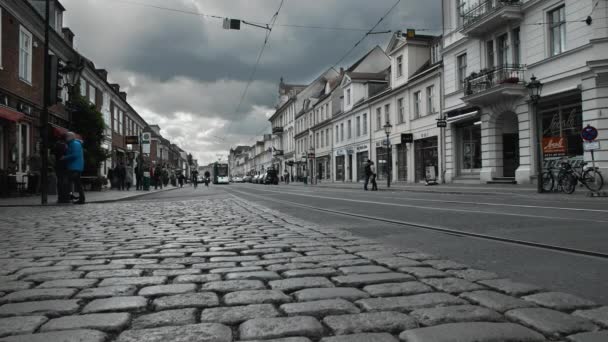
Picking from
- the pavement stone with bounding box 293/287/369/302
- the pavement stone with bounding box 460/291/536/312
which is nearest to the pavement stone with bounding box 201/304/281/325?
the pavement stone with bounding box 293/287/369/302

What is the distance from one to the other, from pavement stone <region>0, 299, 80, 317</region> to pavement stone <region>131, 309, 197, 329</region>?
18.5 inches

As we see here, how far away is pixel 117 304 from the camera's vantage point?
2701mm

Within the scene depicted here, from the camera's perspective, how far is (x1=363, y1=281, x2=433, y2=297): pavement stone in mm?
2918

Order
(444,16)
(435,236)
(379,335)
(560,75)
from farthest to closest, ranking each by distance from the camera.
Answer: (444,16), (560,75), (435,236), (379,335)

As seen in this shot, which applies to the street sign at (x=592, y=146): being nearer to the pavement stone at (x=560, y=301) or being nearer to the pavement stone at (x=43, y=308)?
the pavement stone at (x=560, y=301)

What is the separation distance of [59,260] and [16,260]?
1.38 feet

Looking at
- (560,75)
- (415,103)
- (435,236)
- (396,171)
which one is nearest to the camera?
(435,236)

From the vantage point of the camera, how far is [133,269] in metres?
3.81

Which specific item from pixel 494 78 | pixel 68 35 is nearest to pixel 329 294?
pixel 494 78

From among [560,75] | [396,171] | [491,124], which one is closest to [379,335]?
[560,75]

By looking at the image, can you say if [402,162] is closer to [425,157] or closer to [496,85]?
[425,157]

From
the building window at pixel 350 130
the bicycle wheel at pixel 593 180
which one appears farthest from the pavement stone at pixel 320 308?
the building window at pixel 350 130

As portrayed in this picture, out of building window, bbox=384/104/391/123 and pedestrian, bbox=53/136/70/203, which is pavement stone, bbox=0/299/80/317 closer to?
pedestrian, bbox=53/136/70/203

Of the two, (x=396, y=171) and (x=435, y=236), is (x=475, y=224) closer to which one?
(x=435, y=236)
